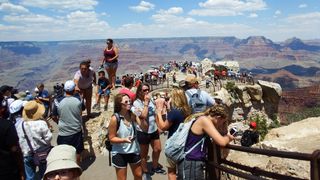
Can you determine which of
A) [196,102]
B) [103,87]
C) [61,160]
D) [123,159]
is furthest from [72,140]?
[103,87]

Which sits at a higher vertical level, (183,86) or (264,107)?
(183,86)

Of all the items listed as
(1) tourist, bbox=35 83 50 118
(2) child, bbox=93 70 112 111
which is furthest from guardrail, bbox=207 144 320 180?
(1) tourist, bbox=35 83 50 118

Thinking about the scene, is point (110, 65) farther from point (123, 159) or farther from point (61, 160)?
point (61, 160)

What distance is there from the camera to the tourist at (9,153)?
4352 mm

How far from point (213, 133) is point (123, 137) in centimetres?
177

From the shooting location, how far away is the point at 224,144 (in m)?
4.16

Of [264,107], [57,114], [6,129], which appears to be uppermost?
[6,129]

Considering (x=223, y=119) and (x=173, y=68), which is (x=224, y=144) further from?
(x=173, y=68)

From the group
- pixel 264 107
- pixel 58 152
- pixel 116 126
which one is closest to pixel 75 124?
pixel 116 126

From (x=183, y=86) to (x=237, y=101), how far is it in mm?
15038

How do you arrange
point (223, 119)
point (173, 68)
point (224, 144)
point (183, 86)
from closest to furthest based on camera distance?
point (224, 144), point (223, 119), point (183, 86), point (173, 68)

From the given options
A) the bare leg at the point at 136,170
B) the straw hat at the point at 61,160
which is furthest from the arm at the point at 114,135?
the straw hat at the point at 61,160

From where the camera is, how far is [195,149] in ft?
14.9

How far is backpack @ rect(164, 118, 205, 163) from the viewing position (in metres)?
4.56
